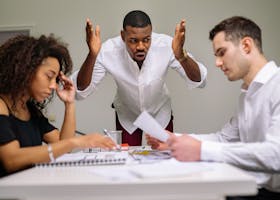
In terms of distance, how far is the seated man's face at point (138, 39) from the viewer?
1998mm

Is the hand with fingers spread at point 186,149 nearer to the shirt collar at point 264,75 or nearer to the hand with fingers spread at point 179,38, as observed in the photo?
the shirt collar at point 264,75

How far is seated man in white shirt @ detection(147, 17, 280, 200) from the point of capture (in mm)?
→ 1028

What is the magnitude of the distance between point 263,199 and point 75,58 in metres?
2.70

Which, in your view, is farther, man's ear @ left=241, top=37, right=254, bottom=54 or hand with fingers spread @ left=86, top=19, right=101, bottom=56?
hand with fingers spread @ left=86, top=19, right=101, bottom=56

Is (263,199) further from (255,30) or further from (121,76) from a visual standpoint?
(121,76)

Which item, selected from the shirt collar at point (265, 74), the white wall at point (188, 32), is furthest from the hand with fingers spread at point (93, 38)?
the white wall at point (188, 32)

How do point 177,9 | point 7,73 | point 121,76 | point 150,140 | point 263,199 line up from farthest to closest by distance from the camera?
point 177,9 < point 121,76 < point 150,140 < point 7,73 < point 263,199

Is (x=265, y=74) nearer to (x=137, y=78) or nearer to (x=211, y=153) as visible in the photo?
(x=211, y=153)

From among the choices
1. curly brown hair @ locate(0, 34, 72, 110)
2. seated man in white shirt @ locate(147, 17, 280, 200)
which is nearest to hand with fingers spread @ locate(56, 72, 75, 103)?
curly brown hair @ locate(0, 34, 72, 110)

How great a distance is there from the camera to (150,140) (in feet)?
4.72

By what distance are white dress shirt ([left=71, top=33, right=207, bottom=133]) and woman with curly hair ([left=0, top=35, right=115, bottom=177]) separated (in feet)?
2.76

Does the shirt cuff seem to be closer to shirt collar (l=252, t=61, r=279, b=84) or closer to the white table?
the white table

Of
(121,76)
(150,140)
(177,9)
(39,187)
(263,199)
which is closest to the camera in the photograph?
(39,187)

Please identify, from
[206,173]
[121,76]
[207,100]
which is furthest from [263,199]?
[207,100]
